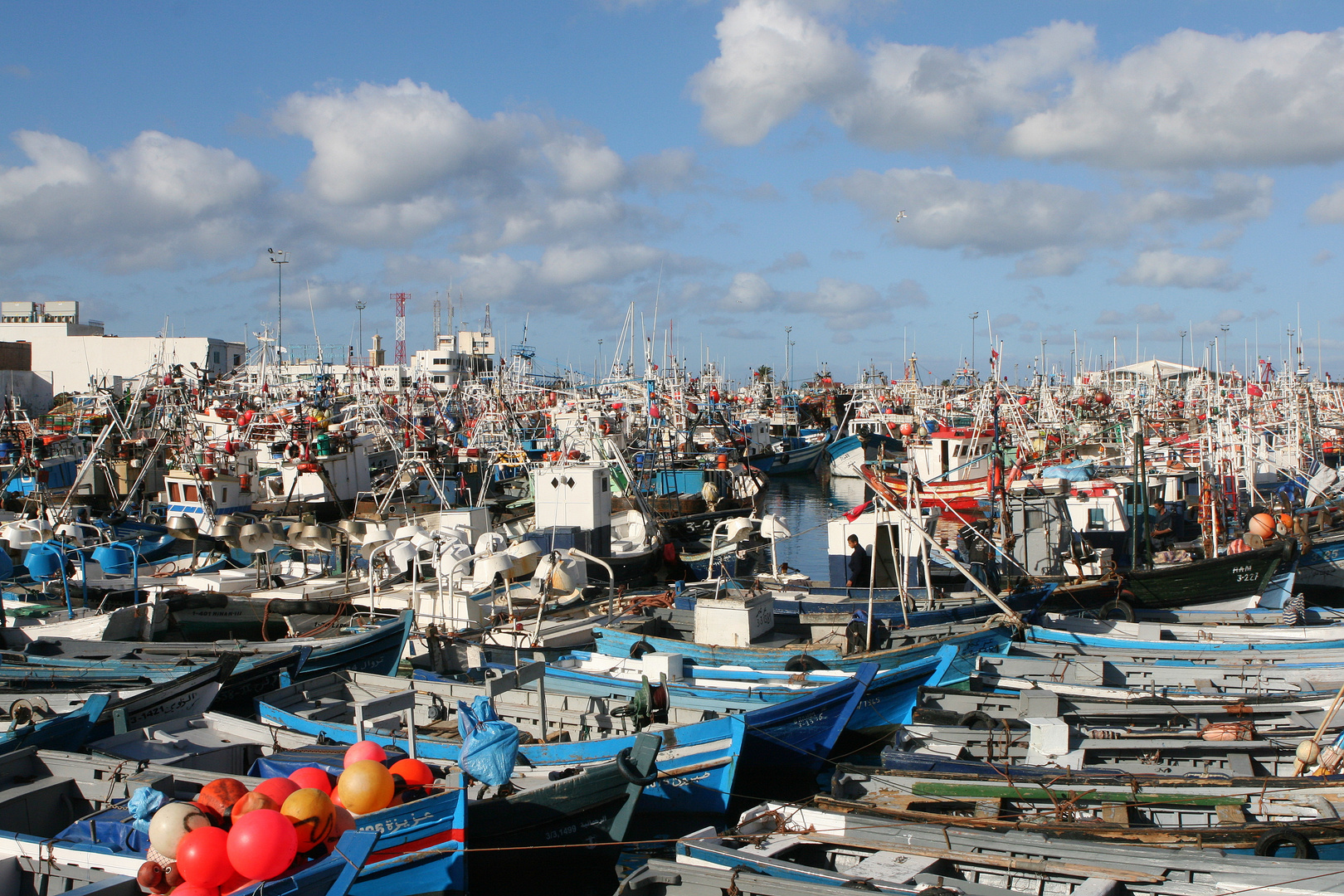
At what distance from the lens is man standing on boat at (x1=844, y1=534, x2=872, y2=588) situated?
18734mm

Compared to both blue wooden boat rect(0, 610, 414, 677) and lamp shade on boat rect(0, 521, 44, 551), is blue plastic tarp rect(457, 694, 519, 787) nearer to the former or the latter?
blue wooden boat rect(0, 610, 414, 677)

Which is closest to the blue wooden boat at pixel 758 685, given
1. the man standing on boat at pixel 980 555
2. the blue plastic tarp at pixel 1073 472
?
the man standing on boat at pixel 980 555

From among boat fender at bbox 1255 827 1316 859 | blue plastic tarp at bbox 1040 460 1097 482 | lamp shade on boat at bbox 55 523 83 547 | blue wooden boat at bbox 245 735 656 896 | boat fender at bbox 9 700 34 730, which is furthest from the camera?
blue plastic tarp at bbox 1040 460 1097 482

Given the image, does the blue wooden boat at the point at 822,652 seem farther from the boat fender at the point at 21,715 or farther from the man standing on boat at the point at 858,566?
the boat fender at the point at 21,715

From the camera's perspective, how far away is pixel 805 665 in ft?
47.5

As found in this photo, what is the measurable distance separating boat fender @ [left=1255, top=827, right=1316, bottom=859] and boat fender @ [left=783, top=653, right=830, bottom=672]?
6688mm

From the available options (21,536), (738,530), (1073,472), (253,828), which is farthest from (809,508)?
(253,828)

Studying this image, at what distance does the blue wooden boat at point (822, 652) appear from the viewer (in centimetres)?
1452

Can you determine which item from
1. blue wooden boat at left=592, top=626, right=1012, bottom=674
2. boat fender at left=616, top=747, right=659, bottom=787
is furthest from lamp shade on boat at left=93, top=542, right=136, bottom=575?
boat fender at left=616, top=747, right=659, bottom=787

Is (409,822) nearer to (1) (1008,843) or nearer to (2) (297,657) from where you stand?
(1) (1008,843)

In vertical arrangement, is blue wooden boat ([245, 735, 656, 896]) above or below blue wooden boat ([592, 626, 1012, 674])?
below

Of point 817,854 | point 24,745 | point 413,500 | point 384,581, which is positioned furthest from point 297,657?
point 413,500

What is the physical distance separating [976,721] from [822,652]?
3.10 metres

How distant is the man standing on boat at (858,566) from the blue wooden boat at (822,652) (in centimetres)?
327
